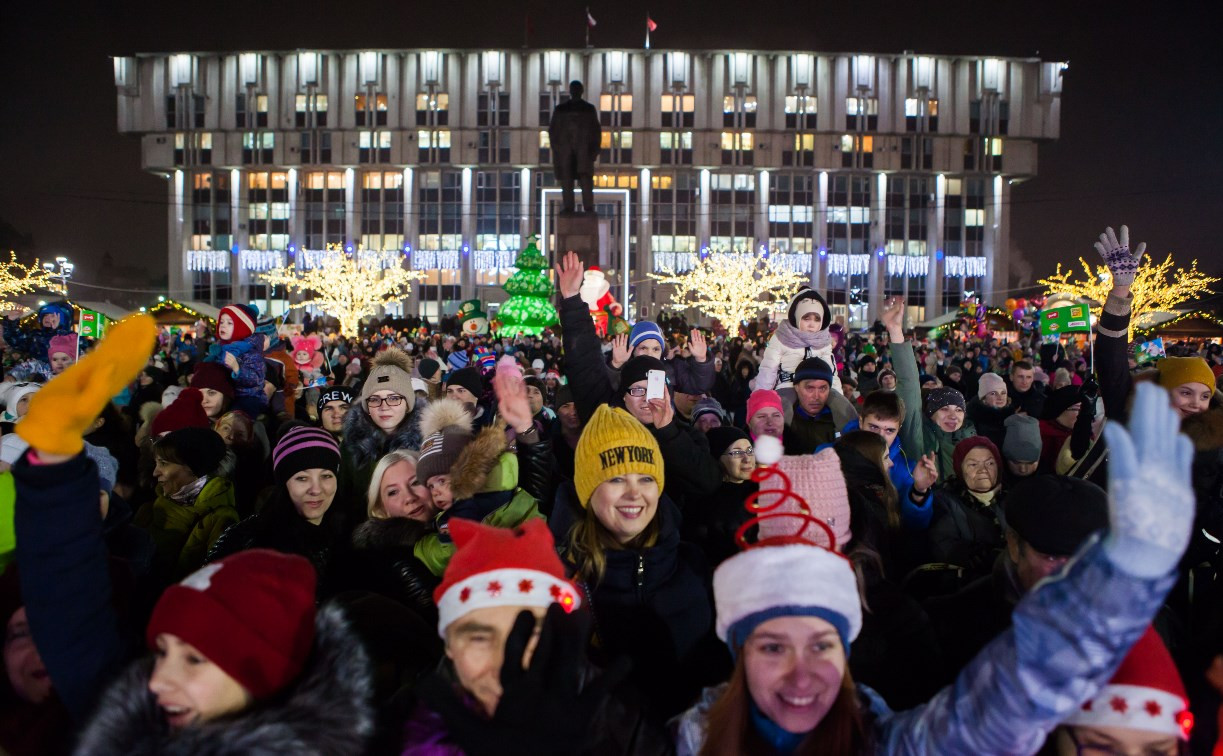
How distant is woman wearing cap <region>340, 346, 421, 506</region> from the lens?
Result: 454 centimetres

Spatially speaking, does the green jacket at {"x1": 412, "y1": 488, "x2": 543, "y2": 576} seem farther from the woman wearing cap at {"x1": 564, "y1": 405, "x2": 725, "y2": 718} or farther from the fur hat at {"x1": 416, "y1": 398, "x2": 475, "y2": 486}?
the woman wearing cap at {"x1": 564, "y1": 405, "x2": 725, "y2": 718}

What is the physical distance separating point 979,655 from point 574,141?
15211 mm

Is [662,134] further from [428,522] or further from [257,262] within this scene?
[428,522]

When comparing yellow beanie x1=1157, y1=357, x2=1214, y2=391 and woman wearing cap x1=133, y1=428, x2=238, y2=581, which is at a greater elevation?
yellow beanie x1=1157, y1=357, x2=1214, y2=391

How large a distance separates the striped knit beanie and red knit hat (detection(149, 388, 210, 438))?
53.4 inches

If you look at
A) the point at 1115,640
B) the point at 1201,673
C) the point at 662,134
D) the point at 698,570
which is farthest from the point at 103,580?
the point at 662,134

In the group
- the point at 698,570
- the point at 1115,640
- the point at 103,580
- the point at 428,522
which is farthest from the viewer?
the point at 428,522

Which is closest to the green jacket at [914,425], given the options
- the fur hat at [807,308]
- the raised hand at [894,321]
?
the raised hand at [894,321]

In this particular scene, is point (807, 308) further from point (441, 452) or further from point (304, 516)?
point (304, 516)

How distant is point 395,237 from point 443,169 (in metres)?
6.77

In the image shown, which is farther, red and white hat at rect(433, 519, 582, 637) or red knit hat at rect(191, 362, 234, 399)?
red knit hat at rect(191, 362, 234, 399)

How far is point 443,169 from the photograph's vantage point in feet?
223

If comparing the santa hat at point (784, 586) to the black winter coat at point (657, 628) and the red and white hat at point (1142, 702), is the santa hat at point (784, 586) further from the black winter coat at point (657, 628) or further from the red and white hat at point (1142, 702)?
the black winter coat at point (657, 628)

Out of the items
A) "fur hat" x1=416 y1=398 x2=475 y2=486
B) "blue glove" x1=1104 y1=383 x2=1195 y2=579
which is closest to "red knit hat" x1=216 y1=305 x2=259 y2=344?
"fur hat" x1=416 y1=398 x2=475 y2=486
